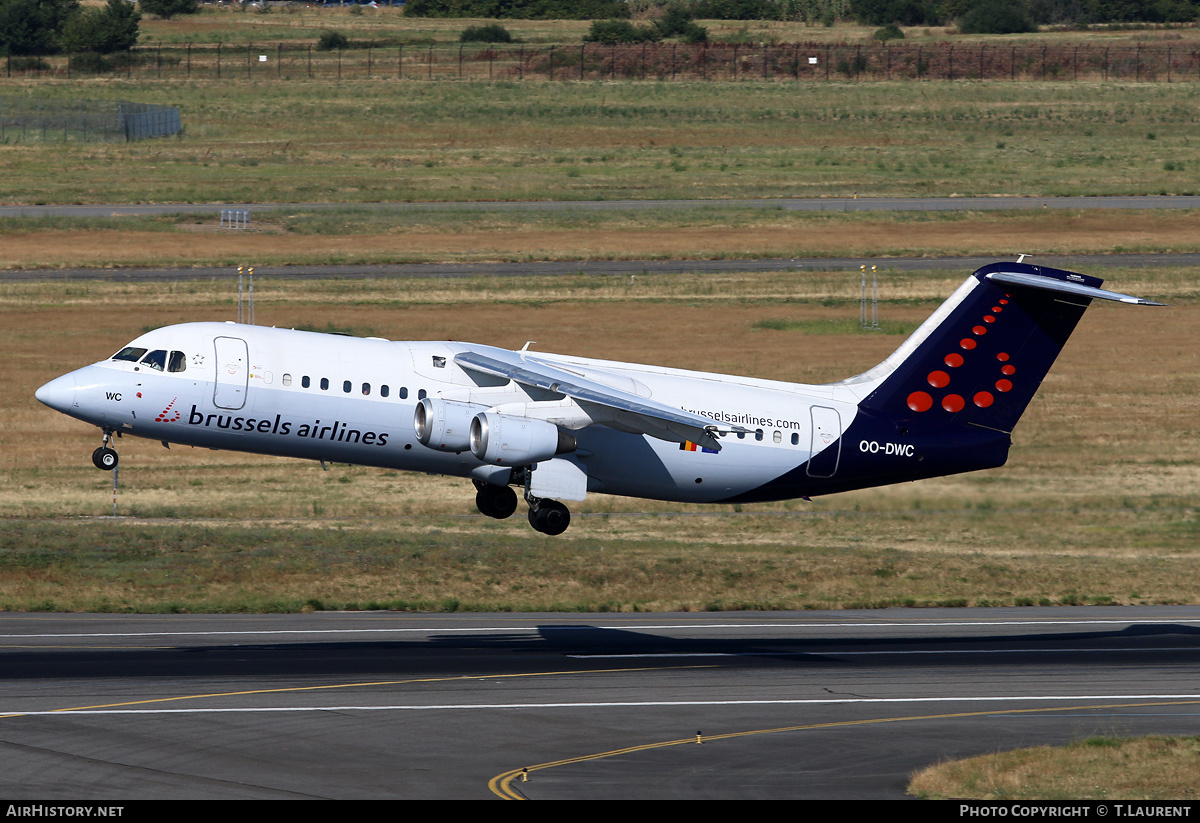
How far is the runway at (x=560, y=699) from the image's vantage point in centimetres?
A: 2153

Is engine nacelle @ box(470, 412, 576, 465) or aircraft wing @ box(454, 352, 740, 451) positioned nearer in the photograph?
engine nacelle @ box(470, 412, 576, 465)

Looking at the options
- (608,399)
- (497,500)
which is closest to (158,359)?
(497,500)

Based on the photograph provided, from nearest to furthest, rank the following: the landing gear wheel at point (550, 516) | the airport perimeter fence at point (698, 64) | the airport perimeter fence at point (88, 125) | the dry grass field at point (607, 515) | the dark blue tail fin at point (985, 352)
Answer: the landing gear wheel at point (550, 516) < the dark blue tail fin at point (985, 352) < the dry grass field at point (607, 515) < the airport perimeter fence at point (88, 125) < the airport perimeter fence at point (698, 64)

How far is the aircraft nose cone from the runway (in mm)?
5080

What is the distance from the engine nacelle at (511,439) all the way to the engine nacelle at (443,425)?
7.2 inches

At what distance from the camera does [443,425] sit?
2823cm

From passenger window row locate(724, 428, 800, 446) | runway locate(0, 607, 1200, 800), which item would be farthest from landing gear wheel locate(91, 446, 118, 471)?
passenger window row locate(724, 428, 800, 446)

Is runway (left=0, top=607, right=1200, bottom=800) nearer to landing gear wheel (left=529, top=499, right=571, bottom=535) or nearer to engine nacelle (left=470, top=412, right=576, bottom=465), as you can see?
landing gear wheel (left=529, top=499, right=571, bottom=535)

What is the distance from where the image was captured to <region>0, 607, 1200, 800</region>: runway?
70.6ft

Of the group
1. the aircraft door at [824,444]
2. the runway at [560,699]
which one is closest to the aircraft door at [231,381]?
the runway at [560,699]

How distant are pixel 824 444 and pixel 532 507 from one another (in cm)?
651

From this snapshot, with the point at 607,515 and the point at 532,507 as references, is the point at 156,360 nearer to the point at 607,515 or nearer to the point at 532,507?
the point at 532,507

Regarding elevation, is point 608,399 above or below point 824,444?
above

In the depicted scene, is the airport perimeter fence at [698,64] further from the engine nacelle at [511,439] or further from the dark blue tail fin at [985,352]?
the engine nacelle at [511,439]
